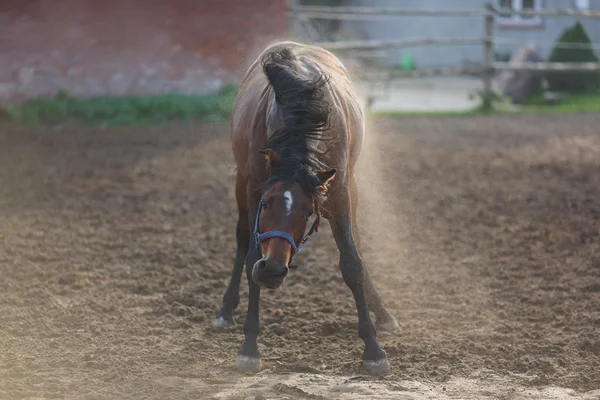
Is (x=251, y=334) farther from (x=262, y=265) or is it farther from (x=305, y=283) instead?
(x=305, y=283)

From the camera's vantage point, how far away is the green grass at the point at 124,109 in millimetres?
13898

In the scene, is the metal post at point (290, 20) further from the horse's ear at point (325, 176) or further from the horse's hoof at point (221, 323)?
the horse's ear at point (325, 176)

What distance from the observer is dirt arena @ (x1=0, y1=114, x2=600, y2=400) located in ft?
14.0

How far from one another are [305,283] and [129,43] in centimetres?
1000

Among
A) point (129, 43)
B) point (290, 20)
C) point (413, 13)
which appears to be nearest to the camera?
point (129, 43)

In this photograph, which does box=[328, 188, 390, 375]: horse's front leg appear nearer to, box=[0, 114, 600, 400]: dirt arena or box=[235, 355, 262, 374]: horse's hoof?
box=[0, 114, 600, 400]: dirt arena

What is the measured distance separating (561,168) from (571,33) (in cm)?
1145

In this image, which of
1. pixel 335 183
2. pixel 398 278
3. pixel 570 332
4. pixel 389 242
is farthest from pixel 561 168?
pixel 335 183

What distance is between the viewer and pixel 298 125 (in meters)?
4.04

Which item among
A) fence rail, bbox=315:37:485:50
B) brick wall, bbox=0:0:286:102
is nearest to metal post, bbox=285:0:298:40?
brick wall, bbox=0:0:286:102

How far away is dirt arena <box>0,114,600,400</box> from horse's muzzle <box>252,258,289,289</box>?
23.9 inches

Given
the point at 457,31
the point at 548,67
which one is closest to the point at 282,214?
the point at 548,67

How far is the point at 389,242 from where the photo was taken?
720 cm

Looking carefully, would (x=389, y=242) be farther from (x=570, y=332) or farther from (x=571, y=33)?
(x=571, y=33)
